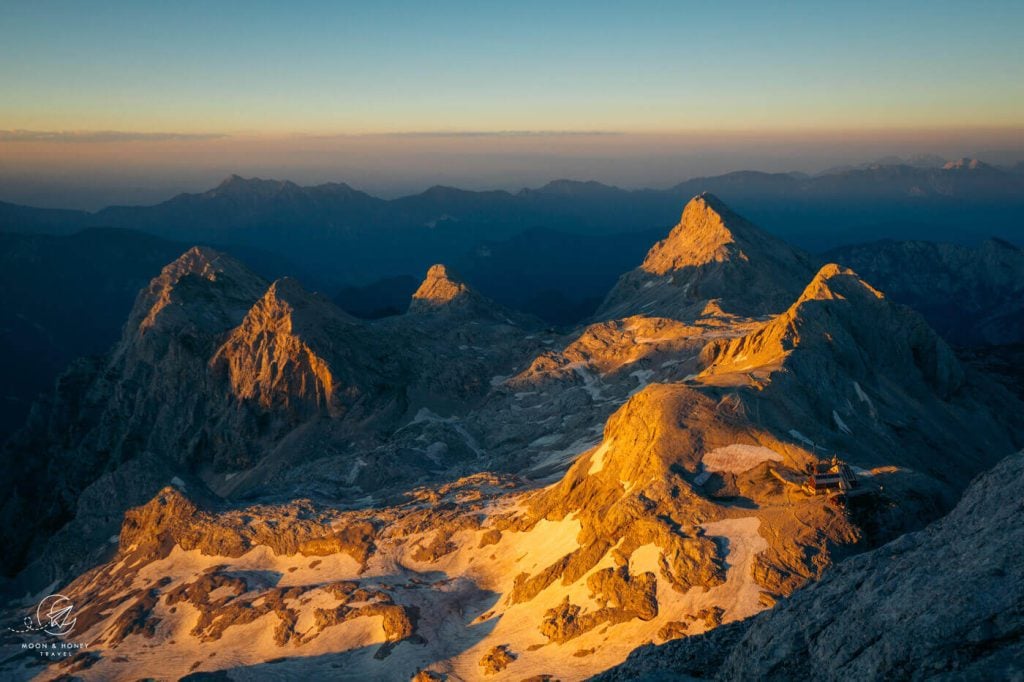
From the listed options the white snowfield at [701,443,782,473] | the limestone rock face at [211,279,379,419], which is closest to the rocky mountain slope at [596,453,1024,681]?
the white snowfield at [701,443,782,473]

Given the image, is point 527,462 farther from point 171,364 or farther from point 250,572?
point 171,364

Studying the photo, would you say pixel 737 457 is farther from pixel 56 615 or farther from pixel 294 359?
pixel 294 359

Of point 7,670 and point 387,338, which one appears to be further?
point 387,338

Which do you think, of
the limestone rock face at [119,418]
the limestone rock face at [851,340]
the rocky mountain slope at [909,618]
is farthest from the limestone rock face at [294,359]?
the rocky mountain slope at [909,618]

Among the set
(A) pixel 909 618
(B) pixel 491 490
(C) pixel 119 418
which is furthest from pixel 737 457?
(C) pixel 119 418

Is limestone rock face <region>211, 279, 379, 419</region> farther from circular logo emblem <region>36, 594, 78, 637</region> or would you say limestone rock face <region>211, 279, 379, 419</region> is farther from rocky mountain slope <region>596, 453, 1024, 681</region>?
rocky mountain slope <region>596, 453, 1024, 681</region>

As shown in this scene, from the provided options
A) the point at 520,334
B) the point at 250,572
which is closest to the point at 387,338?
the point at 520,334
